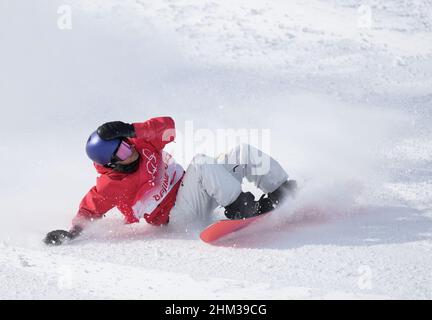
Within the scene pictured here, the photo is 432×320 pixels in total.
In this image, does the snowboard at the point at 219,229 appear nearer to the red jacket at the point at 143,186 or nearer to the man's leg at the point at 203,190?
the man's leg at the point at 203,190

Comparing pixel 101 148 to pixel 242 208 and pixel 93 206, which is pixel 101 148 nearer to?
pixel 93 206

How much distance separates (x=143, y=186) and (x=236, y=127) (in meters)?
2.69

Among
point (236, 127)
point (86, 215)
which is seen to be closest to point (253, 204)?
point (86, 215)

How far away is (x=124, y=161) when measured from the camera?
4.24 m

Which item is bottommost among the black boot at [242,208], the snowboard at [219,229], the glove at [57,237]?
the glove at [57,237]

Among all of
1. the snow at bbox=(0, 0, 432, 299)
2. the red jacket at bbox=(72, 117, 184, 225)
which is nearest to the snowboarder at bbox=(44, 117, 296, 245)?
Result: the red jacket at bbox=(72, 117, 184, 225)

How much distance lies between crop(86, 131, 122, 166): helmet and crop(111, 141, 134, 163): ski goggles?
25mm

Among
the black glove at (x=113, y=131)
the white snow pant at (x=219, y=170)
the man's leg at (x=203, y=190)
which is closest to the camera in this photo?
the black glove at (x=113, y=131)

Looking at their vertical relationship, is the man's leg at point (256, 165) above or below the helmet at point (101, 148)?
below

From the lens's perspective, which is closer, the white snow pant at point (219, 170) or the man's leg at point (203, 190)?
the man's leg at point (203, 190)

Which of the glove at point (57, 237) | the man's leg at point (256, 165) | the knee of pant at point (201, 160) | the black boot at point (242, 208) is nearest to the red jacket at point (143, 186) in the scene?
the glove at point (57, 237)

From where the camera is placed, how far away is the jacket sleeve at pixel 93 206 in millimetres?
4309

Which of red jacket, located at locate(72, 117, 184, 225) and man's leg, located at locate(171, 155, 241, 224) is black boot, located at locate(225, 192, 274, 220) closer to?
man's leg, located at locate(171, 155, 241, 224)

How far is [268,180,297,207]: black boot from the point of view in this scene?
4387 mm
